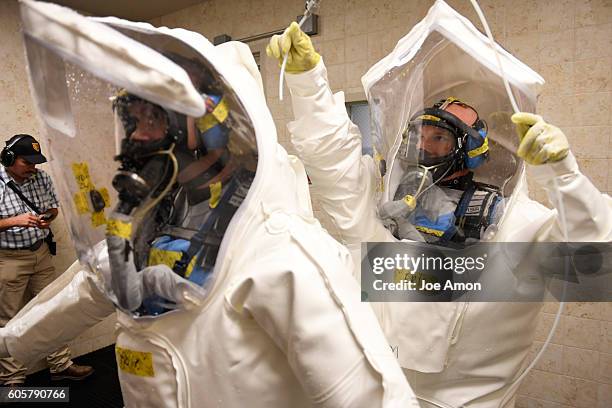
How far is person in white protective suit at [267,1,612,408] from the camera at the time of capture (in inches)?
44.7

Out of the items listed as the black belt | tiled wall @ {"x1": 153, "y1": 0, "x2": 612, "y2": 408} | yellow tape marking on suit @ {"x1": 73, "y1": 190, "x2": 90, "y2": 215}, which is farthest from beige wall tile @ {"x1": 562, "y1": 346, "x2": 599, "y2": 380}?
the black belt

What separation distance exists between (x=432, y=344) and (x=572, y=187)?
577 millimetres

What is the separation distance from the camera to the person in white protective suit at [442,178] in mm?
1135

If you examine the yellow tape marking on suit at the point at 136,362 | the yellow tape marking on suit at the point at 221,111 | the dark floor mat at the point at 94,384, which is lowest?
the dark floor mat at the point at 94,384

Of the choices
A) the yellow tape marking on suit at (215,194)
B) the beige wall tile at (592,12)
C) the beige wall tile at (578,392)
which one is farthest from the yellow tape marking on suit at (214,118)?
the beige wall tile at (578,392)

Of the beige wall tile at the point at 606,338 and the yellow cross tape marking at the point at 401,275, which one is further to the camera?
the beige wall tile at the point at 606,338

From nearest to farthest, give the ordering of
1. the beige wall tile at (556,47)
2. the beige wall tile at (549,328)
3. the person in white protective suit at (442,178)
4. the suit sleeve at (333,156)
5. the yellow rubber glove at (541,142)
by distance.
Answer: the yellow rubber glove at (541,142) < the person in white protective suit at (442,178) < the suit sleeve at (333,156) < the beige wall tile at (556,47) < the beige wall tile at (549,328)

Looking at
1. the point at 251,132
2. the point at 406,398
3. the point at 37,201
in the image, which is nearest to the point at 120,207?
the point at 251,132

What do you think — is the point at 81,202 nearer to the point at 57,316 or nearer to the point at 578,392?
the point at 57,316

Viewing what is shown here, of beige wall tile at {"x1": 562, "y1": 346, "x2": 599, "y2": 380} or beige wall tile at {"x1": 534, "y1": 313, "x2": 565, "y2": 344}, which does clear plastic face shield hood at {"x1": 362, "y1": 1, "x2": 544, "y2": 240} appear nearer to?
beige wall tile at {"x1": 534, "y1": 313, "x2": 565, "y2": 344}

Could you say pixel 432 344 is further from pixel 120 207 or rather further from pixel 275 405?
pixel 120 207

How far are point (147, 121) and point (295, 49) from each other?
0.72 metres

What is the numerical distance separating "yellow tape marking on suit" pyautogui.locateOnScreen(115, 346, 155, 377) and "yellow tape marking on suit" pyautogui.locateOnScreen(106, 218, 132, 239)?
25 centimetres

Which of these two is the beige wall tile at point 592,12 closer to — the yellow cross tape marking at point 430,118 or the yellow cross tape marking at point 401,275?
the yellow cross tape marking at point 430,118
